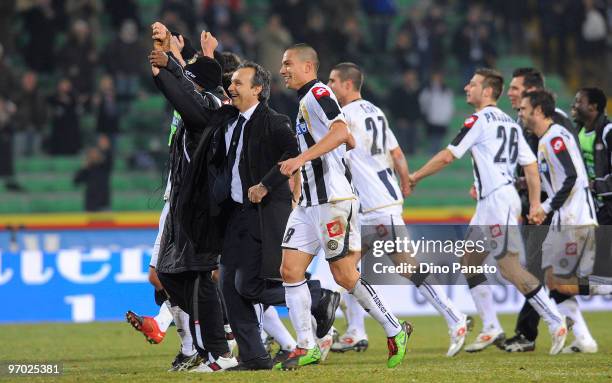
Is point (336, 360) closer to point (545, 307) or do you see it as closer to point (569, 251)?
point (545, 307)

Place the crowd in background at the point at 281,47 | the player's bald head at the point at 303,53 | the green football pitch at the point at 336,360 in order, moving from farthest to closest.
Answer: the crowd in background at the point at 281,47 → the player's bald head at the point at 303,53 → the green football pitch at the point at 336,360

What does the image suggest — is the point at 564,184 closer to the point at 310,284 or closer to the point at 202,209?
the point at 310,284

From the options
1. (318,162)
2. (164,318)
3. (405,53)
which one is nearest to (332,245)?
(318,162)

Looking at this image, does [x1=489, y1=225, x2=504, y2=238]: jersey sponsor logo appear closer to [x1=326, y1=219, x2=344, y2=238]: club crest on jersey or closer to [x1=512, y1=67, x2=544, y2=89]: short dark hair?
[x1=512, y1=67, x2=544, y2=89]: short dark hair

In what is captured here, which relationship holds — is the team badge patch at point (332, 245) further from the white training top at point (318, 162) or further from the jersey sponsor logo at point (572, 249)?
the jersey sponsor logo at point (572, 249)

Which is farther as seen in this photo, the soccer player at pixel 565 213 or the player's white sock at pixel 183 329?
the soccer player at pixel 565 213

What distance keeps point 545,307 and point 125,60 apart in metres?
11.9

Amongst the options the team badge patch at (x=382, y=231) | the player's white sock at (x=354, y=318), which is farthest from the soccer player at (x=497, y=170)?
the player's white sock at (x=354, y=318)

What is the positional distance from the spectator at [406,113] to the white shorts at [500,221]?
10.3 meters

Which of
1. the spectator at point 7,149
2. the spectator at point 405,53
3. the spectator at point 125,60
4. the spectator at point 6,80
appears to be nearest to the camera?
the spectator at point 7,149

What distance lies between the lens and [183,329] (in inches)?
370

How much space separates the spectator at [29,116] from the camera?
19.8 m

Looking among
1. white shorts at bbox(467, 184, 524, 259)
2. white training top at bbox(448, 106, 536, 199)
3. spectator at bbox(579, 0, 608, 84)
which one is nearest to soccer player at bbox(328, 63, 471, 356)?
white training top at bbox(448, 106, 536, 199)

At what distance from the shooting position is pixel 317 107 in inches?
332
